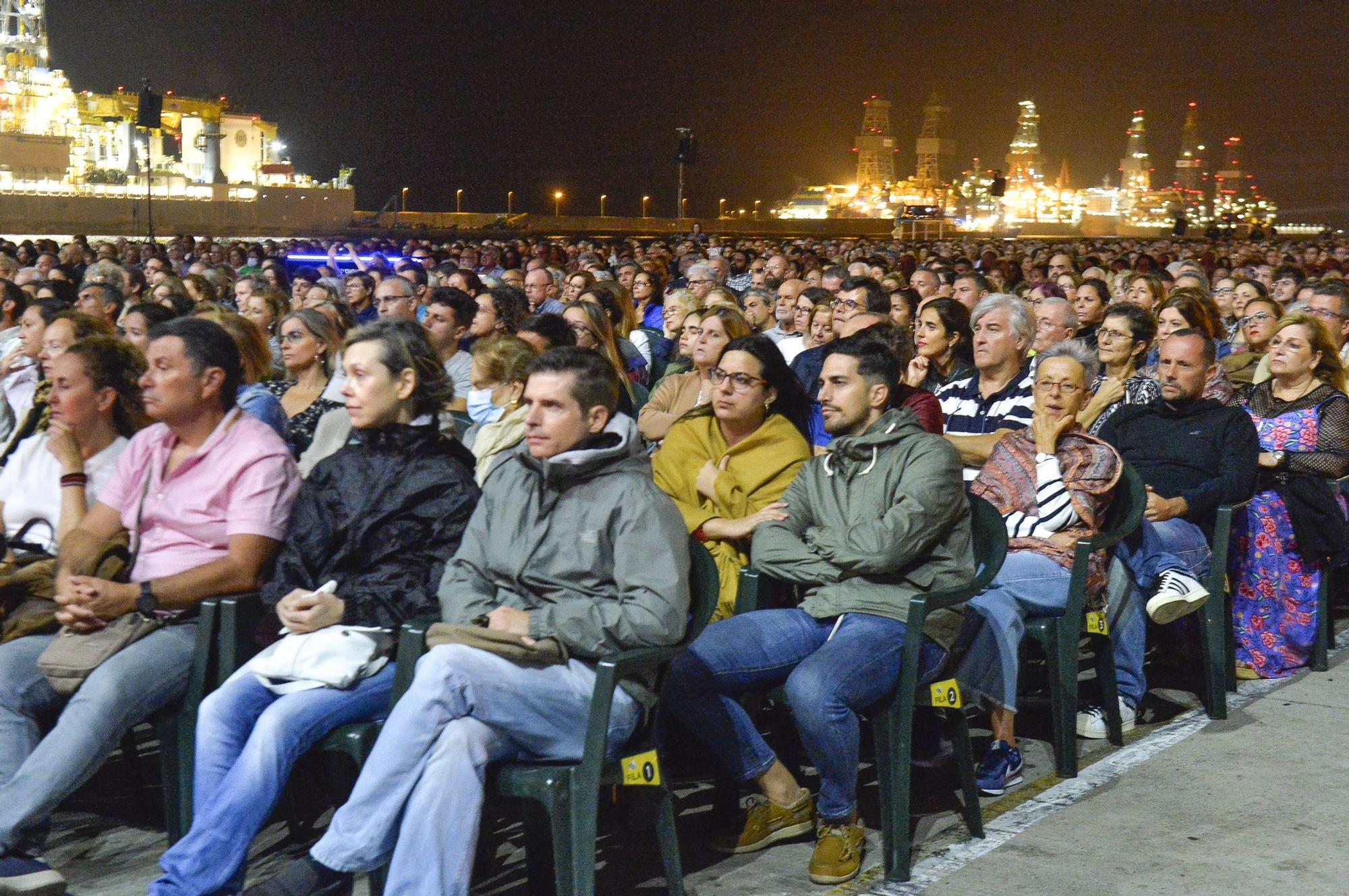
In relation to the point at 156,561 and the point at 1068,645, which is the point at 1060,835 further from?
the point at 156,561

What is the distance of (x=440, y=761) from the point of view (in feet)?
11.0

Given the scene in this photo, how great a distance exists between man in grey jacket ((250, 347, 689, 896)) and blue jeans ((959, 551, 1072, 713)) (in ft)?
4.45

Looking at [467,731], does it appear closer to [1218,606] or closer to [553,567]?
[553,567]

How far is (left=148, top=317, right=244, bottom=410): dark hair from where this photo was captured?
14.3 feet

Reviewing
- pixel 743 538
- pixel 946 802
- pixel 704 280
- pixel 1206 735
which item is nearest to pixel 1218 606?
pixel 1206 735

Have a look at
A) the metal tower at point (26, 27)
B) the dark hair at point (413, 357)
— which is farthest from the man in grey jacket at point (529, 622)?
the metal tower at point (26, 27)

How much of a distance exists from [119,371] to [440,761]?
7.00 feet

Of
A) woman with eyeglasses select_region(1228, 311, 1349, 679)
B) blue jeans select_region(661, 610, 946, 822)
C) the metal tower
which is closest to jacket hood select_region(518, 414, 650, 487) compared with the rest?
blue jeans select_region(661, 610, 946, 822)

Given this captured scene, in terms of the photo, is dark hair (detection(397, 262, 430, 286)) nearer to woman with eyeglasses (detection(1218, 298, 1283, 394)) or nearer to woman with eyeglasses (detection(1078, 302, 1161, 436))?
woman with eyeglasses (detection(1218, 298, 1283, 394))

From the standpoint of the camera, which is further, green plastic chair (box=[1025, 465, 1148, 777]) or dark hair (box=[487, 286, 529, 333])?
dark hair (box=[487, 286, 529, 333])

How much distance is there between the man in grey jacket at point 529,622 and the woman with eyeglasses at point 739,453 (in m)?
1.03

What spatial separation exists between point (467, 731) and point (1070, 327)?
5469 millimetres

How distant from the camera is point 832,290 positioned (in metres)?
11.1

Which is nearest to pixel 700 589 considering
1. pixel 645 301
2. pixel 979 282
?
pixel 979 282
